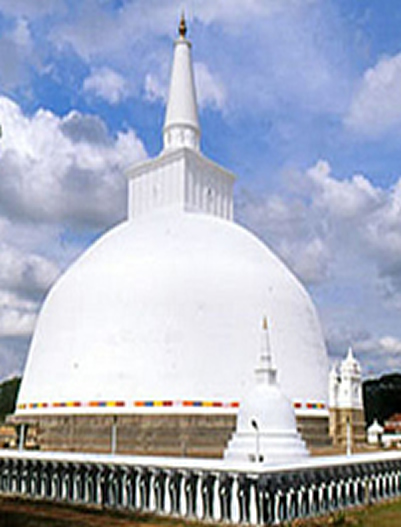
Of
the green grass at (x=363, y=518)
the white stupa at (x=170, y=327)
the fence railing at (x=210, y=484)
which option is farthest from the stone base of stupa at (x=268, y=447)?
the white stupa at (x=170, y=327)

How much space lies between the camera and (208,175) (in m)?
33.9

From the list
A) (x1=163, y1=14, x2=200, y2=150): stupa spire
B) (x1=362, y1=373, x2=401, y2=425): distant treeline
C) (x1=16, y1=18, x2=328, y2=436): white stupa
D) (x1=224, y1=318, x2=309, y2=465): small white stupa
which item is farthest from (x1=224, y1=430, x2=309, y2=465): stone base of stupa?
(x1=362, y1=373, x2=401, y2=425): distant treeline

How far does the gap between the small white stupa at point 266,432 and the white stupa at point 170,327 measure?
7.36m

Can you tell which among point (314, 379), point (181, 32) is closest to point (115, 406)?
point (314, 379)

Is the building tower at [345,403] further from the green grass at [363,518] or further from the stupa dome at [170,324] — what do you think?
the green grass at [363,518]

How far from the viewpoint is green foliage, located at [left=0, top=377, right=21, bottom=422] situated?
72.8 metres

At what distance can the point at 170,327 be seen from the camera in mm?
26016

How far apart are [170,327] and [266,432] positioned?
9808 millimetres

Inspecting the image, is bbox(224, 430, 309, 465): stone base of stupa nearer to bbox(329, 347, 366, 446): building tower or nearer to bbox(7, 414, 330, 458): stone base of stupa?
bbox(7, 414, 330, 458): stone base of stupa

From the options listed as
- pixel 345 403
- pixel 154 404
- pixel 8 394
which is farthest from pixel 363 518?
pixel 8 394

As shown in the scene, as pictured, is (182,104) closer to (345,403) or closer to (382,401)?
(345,403)

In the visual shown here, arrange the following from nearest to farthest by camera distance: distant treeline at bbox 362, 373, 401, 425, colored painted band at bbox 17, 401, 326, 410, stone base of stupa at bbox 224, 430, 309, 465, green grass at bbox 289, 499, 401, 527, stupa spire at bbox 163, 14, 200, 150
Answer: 1. green grass at bbox 289, 499, 401, 527
2. stone base of stupa at bbox 224, 430, 309, 465
3. colored painted band at bbox 17, 401, 326, 410
4. stupa spire at bbox 163, 14, 200, 150
5. distant treeline at bbox 362, 373, 401, 425

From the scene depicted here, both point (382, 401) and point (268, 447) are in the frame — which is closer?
point (268, 447)

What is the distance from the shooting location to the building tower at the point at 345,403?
3222 centimetres
